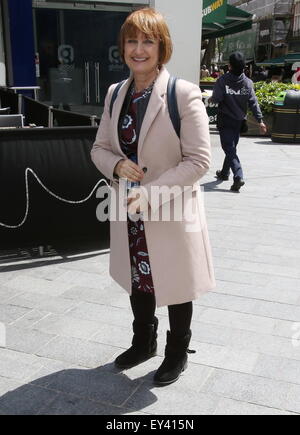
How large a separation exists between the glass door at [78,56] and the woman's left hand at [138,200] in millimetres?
10177

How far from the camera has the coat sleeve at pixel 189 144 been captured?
2.32 metres

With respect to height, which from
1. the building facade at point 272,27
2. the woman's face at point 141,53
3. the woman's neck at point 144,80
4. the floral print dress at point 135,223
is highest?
the building facade at point 272,27

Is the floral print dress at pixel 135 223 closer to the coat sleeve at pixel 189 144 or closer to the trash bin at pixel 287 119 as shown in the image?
the coat sleeve at pixel 189 144

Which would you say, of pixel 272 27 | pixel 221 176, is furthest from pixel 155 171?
pixel 272 27

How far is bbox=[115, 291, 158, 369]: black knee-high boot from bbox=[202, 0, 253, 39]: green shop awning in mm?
13904

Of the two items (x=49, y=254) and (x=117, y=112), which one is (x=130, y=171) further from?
(x=49, y=254)

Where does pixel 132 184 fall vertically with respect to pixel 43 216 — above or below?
above

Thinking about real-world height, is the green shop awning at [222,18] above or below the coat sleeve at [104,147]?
above

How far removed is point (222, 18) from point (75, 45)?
544 cm

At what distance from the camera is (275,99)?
42.2ft

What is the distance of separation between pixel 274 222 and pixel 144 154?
3.88 m

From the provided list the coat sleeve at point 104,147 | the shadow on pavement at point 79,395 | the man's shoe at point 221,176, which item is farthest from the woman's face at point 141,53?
the man's shoe at point 221,176

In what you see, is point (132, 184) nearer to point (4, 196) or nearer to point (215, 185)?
point (4, 196)
